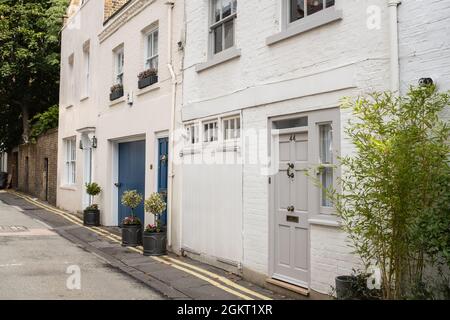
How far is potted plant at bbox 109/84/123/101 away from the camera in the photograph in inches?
531

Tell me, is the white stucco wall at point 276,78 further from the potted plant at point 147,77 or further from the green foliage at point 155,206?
the potted plant at point 147,77

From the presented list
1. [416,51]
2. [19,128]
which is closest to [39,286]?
[416,51]

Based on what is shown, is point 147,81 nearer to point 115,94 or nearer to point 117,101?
point 117,101

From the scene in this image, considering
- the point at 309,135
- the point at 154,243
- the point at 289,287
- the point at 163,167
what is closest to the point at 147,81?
the point at 163,167

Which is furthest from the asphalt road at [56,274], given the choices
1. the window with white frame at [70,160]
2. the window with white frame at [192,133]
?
the window with white frame at [70,160]

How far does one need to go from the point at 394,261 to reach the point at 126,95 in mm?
9439

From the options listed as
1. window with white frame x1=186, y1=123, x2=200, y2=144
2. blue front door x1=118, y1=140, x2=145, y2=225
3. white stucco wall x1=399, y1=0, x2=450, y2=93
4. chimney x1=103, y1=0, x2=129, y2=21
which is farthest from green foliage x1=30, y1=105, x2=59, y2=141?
white stucco wall x1=399, y1=0, x2=450, y2=93

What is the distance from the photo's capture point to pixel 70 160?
18.5m

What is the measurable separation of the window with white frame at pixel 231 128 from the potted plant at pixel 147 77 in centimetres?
321

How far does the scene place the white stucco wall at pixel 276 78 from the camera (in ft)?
19.9

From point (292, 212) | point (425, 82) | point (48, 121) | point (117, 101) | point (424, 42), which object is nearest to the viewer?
point (425, 82)

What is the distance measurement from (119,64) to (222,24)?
5899 mm
